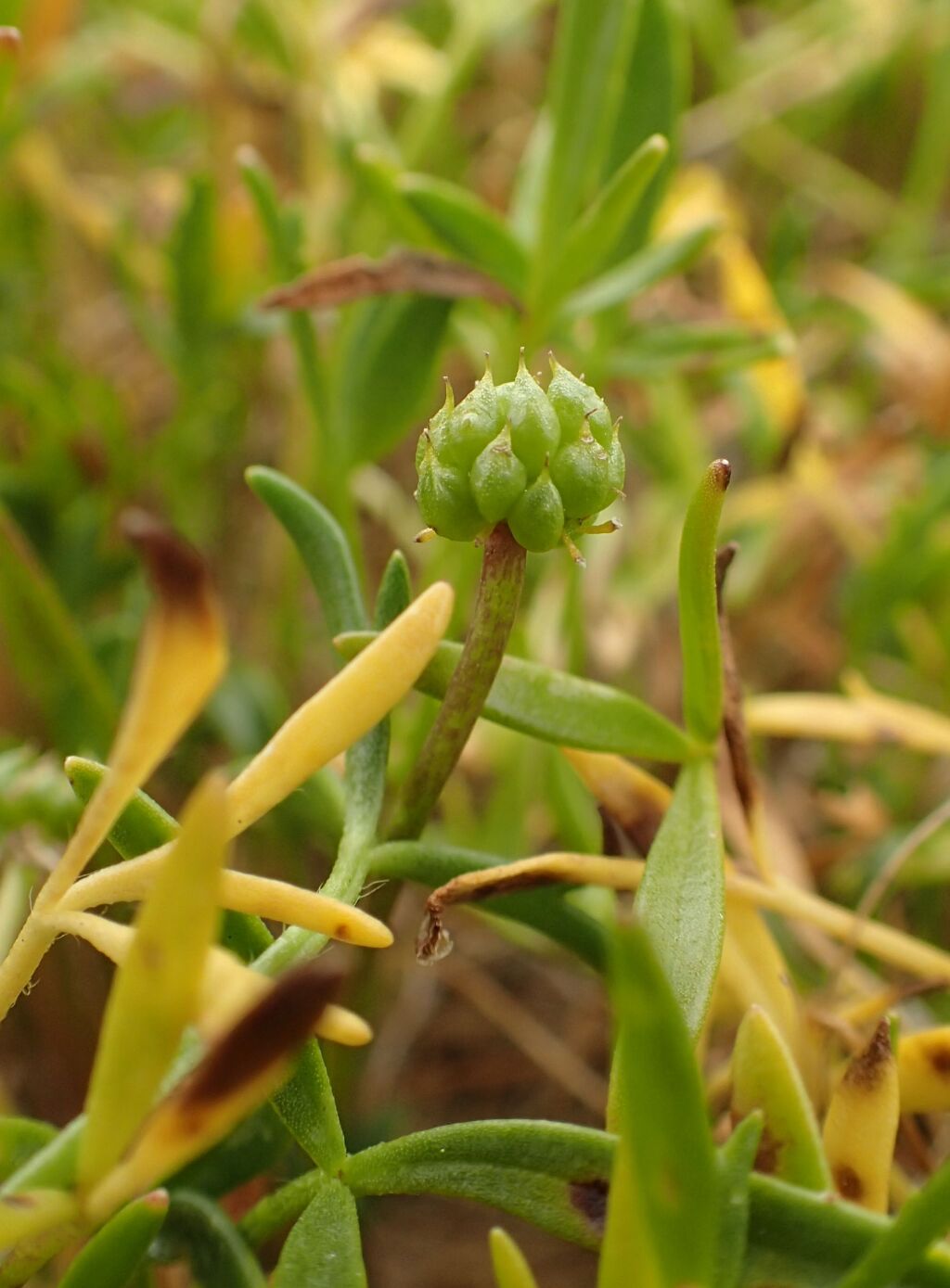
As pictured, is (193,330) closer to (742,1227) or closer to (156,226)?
(156,226)

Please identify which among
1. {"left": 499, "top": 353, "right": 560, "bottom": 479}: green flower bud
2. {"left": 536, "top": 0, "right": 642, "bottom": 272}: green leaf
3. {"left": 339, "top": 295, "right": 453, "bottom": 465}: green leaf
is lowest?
{"left": 339, "top": 295, "right": 453, "bottom": 465}: green leaf

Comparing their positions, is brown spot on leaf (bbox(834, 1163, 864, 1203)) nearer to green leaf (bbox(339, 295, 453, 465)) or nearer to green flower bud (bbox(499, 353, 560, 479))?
green flower bud (bbox(499, 353, 560, 479))

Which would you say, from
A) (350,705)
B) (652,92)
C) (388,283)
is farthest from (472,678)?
(652,92)

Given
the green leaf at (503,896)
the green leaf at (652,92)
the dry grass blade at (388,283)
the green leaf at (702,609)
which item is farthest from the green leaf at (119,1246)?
the green leaf at (652,92)

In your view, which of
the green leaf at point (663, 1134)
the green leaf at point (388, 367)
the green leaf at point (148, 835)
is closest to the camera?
the green leaf at point (663, 1134)

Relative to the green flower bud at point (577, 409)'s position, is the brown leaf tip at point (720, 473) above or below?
below

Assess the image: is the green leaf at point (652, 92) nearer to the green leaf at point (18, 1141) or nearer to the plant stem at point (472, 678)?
the plant stem at point (472, 678)

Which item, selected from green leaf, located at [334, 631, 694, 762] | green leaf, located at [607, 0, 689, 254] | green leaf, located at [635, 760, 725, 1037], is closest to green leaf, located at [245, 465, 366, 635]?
green leaf, located at [334, 631, 694, 762]
